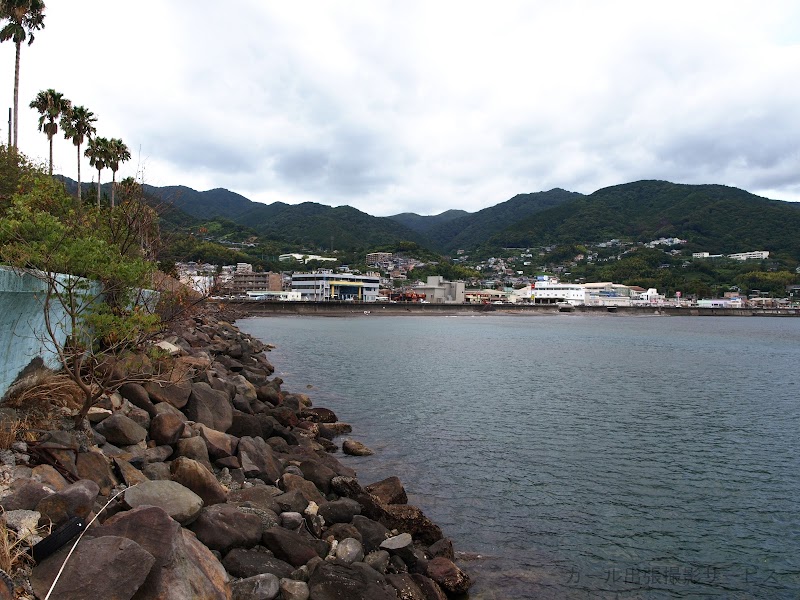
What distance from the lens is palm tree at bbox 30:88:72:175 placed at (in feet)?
123

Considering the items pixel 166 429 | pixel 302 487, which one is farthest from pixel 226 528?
pixel 166 429

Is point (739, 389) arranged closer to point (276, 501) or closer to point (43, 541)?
point (276, 501)

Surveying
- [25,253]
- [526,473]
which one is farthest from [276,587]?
[526,473]

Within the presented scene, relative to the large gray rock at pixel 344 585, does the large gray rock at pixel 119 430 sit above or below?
above

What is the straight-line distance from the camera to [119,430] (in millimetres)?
8656

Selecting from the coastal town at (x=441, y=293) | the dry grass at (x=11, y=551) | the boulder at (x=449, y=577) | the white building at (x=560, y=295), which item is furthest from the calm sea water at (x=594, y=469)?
the white building at (x=560, y=295)

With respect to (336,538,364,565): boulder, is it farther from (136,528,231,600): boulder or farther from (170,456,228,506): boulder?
(136,528,231,600): boulder

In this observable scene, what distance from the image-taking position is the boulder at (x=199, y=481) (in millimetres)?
7871

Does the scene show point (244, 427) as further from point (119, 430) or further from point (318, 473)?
point (119, 430)

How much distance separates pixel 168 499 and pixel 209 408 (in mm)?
5787

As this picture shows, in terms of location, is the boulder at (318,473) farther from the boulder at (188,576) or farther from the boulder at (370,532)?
the boulder at (188,576)

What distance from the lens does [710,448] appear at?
16.6 metres

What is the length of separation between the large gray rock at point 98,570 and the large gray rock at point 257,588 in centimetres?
147

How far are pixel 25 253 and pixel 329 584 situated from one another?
6.10 metres
